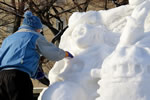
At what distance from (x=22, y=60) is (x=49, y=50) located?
24 centimetres

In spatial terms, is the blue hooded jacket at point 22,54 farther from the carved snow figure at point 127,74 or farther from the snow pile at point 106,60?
the carved snow figure at point 127,74

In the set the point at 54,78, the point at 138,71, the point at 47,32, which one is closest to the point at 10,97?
the point at 54,78

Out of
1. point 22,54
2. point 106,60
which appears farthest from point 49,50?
point 106,60

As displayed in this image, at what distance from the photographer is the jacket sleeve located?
7.09 ft

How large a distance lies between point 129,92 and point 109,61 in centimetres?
26

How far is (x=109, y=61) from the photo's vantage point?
1789 millimetres

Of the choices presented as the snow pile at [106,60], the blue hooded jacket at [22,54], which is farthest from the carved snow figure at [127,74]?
the blue hooded jacket at [22,54]

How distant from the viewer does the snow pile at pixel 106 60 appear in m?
1.67

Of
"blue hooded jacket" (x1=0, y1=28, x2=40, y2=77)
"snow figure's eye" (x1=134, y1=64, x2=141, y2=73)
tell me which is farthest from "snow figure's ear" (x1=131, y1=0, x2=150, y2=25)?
"blue hooded jacket" (x1=0, y1=28, x2=40, y2=77)

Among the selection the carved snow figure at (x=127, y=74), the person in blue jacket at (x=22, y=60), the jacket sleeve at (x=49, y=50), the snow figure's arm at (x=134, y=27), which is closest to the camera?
the carved snow figure at (x=127, y=74)

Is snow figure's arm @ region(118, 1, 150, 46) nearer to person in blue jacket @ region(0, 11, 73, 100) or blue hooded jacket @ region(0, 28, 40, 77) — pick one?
person in blue jacket @ region(0, 11, 73, 100)

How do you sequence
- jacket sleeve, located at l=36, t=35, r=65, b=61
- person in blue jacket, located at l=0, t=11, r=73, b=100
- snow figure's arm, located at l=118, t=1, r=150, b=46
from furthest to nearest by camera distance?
jacket sleeve, located at l=36, t=35, r=65, b=61 < person in blue jacket, located at l=0, t=11, r=73, b=100 < snow figure's arm, located at l=118, t=1, r=150, b=46

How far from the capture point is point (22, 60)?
2.09 m

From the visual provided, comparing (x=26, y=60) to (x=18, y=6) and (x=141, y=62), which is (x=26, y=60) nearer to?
(x=141, y=62)
